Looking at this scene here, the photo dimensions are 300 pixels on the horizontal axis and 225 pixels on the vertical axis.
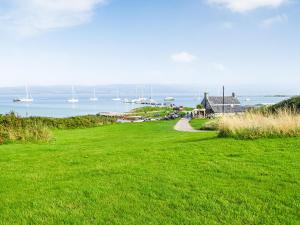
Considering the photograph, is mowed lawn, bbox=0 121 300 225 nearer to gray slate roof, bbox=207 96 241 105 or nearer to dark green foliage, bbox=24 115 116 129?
dark green foliage, bbox=24 115 116 129

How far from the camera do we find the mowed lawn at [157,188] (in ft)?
18.6

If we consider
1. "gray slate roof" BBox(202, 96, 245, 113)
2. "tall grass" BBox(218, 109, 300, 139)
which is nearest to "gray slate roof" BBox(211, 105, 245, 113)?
"gray slate roof" BBox(202, 96, 245, 113)

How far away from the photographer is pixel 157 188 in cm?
698

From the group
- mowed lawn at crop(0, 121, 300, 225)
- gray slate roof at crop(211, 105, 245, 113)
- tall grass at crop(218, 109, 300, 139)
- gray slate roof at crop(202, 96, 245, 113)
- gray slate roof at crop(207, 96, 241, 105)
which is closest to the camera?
mowed lawn at crop(0, 121, 300, 225)

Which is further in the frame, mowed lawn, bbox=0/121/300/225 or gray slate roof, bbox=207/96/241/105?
gray slate roof, bbox=207/96/241/105

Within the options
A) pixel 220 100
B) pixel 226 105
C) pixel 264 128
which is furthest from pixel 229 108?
pixel 264 128

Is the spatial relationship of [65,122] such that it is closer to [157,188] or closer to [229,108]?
[229,108]

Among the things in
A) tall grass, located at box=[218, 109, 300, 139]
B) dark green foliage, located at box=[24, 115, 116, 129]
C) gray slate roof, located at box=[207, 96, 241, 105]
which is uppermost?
tall grass, located at box=[218, 109, 300, 139]

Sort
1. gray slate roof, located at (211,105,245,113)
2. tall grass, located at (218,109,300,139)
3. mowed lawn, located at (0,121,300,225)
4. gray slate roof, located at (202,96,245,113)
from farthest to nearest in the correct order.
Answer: gray slate roof, located at (202,96,245,113) → gray slate roof, located at (211,105,245,113) → tall grass, located at (218,109,300,139) → mowed lawn, located at (0,121,300,225)

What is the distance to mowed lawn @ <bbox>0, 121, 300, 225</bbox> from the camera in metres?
5.66

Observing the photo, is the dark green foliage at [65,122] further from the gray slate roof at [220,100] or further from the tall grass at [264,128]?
the gray slate roof at [220,100]

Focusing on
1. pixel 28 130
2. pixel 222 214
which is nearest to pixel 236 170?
pixel 222 214

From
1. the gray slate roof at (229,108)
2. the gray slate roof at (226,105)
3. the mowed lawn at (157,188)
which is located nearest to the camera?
the mowed lawn at (157,188)

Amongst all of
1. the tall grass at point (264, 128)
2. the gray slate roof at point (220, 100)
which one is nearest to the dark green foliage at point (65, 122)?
the tall grass at point (264, 128)
